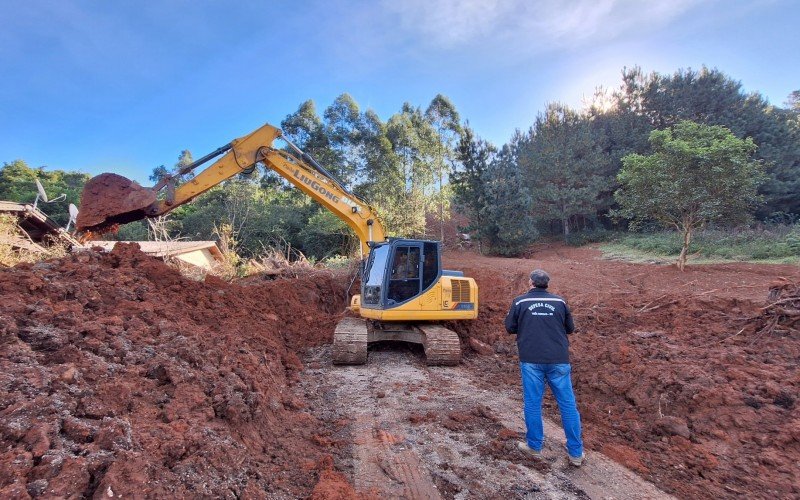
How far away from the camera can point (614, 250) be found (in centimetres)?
1994

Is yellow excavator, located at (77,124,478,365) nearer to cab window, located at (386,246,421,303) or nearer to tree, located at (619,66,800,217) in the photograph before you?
cab window, located at (386,246,421,303)

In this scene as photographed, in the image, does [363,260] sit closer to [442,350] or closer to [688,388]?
[442,350]

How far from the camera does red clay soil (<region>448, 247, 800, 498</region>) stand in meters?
3.43

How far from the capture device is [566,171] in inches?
945

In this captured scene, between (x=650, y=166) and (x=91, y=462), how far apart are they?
49.4 feet

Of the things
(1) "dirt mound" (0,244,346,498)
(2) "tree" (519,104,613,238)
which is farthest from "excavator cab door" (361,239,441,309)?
(2) "tree" (519,104,613,238)

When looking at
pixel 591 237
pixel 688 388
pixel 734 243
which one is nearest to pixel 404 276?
pixel 688 388

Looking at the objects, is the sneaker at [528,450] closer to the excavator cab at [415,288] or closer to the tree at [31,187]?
the excavator cab at [415,288]

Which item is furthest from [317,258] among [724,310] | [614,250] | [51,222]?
[724,310]

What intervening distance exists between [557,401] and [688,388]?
1584 mm

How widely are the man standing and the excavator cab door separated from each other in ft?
10.6

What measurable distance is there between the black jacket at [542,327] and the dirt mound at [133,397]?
2.07 m

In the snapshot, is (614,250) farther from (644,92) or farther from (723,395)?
(723,395)

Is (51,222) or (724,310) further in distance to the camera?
(51,222)
